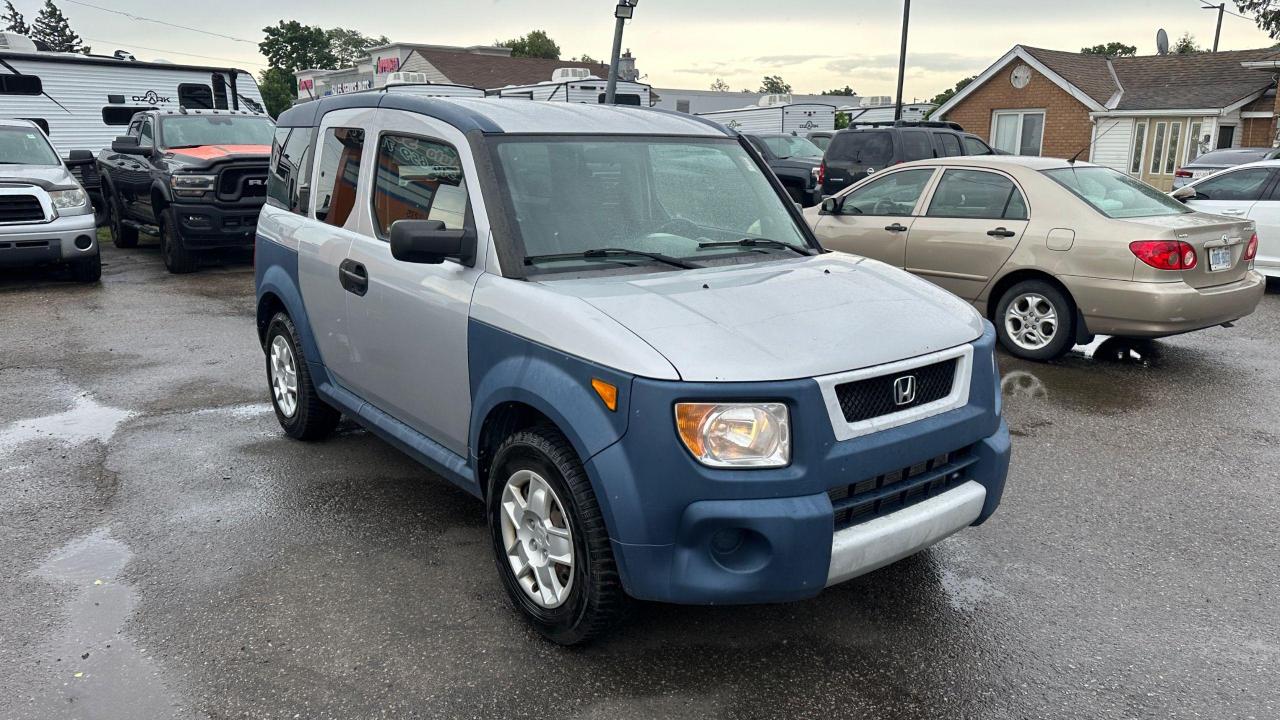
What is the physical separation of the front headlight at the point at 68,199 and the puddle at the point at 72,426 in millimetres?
5452

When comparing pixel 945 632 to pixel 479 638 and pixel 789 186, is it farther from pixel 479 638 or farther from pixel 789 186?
pixel 789 186

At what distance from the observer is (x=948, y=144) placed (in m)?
15.7

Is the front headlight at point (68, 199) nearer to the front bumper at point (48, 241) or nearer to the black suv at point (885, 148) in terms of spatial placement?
the front bumper at point (48, 241)

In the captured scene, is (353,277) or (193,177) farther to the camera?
(193,177)

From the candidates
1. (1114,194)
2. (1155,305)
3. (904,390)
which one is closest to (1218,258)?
(1155,305)

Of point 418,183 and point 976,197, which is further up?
point 418,183

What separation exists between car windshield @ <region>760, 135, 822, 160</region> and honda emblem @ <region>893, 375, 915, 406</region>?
59.2ft

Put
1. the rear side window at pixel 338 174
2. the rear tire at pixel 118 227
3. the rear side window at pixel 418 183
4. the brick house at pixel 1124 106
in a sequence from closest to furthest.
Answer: the rear side window at pixel 418 183 < the rear side window at pixel 338 174 < the rear tire at pixel 118 227 < the brick house at pixel 1124 106

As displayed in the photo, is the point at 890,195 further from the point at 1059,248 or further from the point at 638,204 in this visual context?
the point at 638,204

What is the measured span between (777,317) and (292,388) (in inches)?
133

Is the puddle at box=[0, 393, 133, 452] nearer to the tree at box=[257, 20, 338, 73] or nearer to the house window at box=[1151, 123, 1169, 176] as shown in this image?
the house window at box=[1151, 123, 1169, 176]

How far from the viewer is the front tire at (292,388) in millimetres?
5270

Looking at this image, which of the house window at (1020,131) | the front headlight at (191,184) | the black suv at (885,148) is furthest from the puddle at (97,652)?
the house window at (1020,131)

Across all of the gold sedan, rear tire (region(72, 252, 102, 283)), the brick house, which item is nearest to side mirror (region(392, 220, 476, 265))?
the gold sedan
